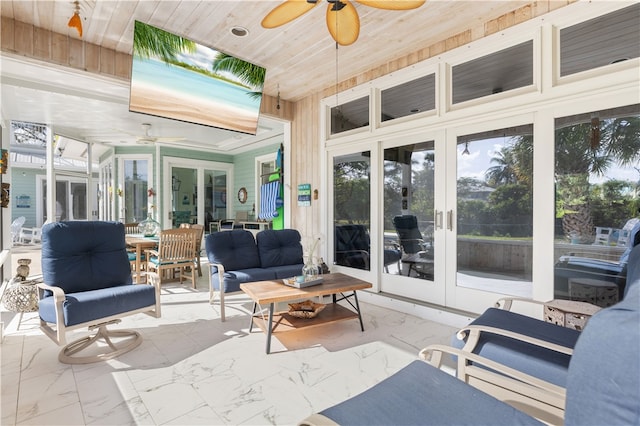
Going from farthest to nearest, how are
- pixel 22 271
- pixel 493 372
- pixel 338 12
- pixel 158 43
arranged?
pixel 22 271 → pixel 158 43 → pixel 338 12 → pixel 493 372

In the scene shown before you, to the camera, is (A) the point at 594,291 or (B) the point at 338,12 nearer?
(B) the point at 338,12

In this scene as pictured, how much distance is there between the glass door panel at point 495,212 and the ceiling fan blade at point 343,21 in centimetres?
168

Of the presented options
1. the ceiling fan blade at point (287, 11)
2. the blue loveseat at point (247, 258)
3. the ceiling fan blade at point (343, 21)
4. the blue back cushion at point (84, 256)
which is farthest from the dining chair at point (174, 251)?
the ceiling fan blade at point (343, 21)

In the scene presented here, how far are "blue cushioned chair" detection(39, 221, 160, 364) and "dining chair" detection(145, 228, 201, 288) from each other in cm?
159

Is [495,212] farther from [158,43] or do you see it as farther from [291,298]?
[158,43]

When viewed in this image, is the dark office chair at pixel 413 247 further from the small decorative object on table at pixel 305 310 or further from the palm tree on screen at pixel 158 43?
the palm tree on screen at pixel 158 43

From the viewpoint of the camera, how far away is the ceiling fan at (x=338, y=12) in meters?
2.31

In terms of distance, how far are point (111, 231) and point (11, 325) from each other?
5.10ft

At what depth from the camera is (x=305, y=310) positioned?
10.2ft

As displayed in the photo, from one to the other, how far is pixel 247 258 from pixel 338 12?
291 cm

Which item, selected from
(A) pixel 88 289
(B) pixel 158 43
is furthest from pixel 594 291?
(B) pixel 158 43

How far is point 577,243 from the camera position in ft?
9.30

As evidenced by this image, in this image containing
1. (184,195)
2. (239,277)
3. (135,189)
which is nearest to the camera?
(239,277)

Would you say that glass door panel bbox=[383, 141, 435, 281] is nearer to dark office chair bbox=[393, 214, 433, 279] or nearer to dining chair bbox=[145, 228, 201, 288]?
dark office chair bbox=[393, 214, 433, 279]
